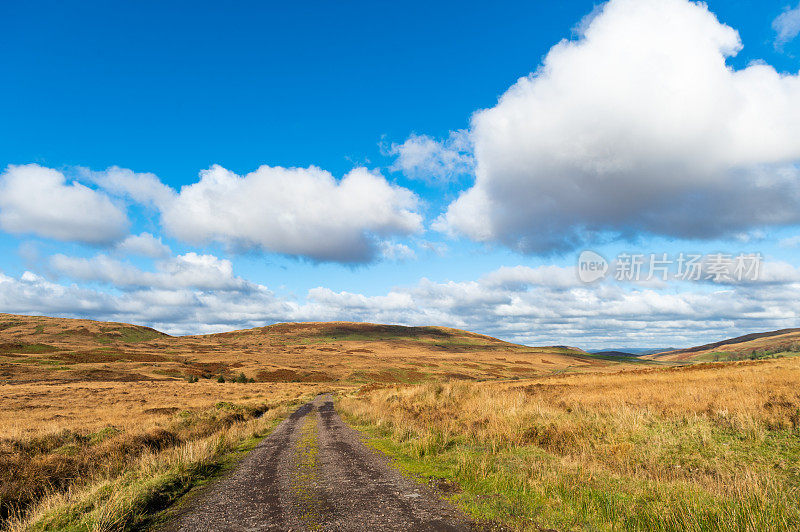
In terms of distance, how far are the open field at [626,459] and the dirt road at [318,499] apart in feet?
3.40

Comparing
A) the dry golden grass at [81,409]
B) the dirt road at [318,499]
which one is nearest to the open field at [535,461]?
the dirt road at [318,499]

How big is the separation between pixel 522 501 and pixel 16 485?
14057 millimetres

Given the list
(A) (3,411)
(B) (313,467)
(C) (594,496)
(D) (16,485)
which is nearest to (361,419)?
(B) (313,467)

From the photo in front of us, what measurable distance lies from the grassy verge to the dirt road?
2.91 feet

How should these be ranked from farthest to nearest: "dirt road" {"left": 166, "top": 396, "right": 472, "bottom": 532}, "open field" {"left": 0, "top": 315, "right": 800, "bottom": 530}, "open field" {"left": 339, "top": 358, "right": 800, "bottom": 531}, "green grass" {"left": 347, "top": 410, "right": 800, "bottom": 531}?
"dirt road" {"left": 166, "top": 396, "right": 472, "bottom": 532} → "open field" {"left": 0, "top": 315, "right": 800, "bottom": 530} → "open field" {"left": 339, "top": 358, "right": 800, "bottom": 531} → "green grass" {"left": 347, "top": 410, "right": 800, "bottom": 531}

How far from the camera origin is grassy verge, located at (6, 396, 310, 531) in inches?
339

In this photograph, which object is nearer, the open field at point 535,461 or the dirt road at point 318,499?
the open field at point 535,461

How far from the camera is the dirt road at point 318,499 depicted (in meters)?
8.38

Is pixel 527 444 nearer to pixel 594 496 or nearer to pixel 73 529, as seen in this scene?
pixel 594 496

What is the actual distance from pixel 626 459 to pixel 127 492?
47.1 feet

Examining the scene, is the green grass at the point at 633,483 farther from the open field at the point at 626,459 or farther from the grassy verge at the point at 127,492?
the grassy verge at the point at 127,492

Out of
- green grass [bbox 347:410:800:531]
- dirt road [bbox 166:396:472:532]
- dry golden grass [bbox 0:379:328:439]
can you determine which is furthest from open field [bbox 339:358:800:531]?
dry golden grass [bbox 0:379:328:439]

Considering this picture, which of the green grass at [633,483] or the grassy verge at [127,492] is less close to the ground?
the green grass at [633,483]

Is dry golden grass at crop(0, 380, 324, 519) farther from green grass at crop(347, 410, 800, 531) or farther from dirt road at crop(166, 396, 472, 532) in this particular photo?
green grass at crop(347, 410, 800, 531)
